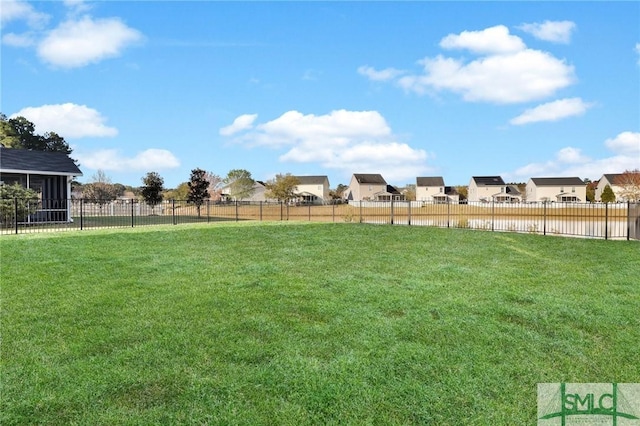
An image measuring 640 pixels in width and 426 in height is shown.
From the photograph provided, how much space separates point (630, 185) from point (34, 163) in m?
52.2

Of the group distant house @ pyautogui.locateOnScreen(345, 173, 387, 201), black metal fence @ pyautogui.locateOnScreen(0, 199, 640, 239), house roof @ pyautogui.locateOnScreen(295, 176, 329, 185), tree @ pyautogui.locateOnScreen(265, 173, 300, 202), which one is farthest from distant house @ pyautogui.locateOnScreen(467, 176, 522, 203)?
black metal fence @ pyautogui.locateOnScreen(0, 199, 640, 239)

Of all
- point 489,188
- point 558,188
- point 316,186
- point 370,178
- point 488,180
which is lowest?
point 558,188

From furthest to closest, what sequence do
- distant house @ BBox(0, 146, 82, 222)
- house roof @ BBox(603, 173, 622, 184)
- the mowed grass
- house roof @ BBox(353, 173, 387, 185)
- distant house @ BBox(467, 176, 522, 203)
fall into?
1. house roof @ BBox(353, 173, 387, 185)
2. distant house @ BBox(467, 176, 522, 203)
3. house roof @ BBox(603, 173, 622, 184)
4. distant house @ BBox(0, 146, 82, 222)
5. the mowed grass

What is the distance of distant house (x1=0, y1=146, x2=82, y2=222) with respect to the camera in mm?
18156

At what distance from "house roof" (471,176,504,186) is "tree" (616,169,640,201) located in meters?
16.8

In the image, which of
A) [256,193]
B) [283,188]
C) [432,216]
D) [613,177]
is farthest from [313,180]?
[432,216]

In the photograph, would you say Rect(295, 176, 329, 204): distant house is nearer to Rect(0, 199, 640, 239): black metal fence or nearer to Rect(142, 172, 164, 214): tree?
Rect(142, 172, 164, 214): tree

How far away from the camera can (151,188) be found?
109 ft

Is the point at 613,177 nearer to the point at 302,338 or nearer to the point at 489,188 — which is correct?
the point at 489,188

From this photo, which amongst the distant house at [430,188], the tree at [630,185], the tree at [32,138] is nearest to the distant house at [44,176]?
the tree at [32,138]

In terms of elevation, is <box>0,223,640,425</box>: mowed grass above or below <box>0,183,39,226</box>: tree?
below

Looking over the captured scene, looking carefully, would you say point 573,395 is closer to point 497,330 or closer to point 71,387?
point 497,330

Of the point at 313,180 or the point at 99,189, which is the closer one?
the point at 99,189

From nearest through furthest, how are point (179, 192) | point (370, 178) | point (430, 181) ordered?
point (179, 192)
point (370, 178)
point (430, 181)
